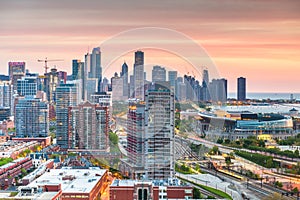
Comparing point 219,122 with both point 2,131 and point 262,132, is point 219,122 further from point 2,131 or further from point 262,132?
point 2,131

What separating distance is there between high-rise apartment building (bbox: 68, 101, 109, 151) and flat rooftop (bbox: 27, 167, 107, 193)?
158 centimetres

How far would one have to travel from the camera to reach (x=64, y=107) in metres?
12.3

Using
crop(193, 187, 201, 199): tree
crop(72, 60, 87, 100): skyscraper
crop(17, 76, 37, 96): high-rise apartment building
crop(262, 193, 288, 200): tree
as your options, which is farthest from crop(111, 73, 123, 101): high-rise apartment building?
crop(17, 76, 37, 96): high-rise apartment building

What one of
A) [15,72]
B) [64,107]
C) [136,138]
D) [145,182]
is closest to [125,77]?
[136,138]

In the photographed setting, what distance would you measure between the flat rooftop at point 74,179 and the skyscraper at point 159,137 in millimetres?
653

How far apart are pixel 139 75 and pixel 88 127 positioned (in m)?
3.44

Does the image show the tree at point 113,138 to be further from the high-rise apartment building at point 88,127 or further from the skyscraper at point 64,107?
the skyscraper at point 64,107

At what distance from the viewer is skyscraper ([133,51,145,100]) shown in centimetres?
620

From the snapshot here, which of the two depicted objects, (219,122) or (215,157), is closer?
(215,157)

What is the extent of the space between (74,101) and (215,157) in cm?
585

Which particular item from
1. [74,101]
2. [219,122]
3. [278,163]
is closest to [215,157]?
[278,163]

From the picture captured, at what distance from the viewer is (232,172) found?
7555 mm

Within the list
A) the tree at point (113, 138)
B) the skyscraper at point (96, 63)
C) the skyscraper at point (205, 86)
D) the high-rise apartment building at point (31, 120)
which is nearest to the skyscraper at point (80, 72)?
the skyscraper at point (96, 63)

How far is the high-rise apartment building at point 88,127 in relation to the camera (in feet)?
A: 29.5
